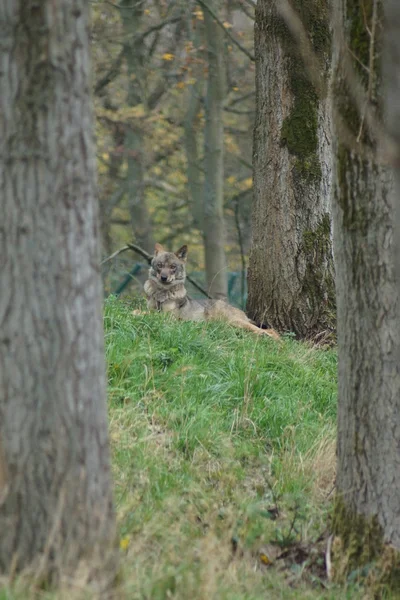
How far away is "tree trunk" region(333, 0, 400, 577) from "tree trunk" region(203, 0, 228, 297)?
36.4 feet

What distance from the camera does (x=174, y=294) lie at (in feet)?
37.2

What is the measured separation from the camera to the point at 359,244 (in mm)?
5141

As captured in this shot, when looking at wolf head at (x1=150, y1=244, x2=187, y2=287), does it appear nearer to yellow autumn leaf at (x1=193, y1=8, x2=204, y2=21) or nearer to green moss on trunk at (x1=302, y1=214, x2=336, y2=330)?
green moss on trunk at (x1=302, y1=214, x2=336, y2=330)

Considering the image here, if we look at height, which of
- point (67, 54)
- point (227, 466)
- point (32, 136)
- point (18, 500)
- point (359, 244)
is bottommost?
point (227, 466)

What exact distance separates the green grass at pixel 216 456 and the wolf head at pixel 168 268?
6.89 feet

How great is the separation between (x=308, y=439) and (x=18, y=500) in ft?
11.7

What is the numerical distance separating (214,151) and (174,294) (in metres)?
6.08

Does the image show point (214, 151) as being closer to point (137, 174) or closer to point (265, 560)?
point (137, 174)

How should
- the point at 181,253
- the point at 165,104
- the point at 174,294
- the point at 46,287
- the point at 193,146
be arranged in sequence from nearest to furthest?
the point at 46,287
the point at 174,294
the point at 181,253
the point at 193,146
the point at 165,104

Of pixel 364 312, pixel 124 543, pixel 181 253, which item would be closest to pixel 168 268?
pixel 181 253

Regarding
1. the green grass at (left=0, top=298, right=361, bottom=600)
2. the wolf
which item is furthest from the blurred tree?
the green grass at (left=0, top=298, right=361, bottom=600)

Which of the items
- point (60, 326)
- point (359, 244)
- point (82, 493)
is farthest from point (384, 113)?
point (82, 493)

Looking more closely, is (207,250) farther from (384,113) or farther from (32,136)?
(32,136)

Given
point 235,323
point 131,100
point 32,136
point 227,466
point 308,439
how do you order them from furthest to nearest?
point 131,100
point 235,323
point 308,439
point 227,466
point 32,136
